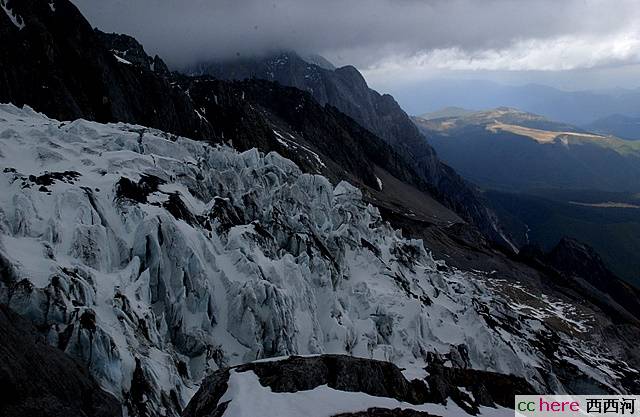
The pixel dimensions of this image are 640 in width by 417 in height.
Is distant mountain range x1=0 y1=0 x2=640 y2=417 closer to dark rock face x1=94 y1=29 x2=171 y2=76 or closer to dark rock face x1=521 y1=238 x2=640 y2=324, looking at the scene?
dark rock face x1=521 y1=238 x2=640 y2=324

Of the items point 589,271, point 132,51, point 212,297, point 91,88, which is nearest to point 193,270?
point 212,297

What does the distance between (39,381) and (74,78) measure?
98.1 metres

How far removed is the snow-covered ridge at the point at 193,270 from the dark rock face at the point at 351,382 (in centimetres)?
499

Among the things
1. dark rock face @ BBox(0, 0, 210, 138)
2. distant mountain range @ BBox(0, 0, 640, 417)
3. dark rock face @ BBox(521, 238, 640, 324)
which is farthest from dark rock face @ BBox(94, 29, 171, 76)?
dark rock face @ BBox(521, 238, 640, 324)

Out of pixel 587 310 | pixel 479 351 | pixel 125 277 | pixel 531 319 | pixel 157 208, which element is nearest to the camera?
pixel 125 277

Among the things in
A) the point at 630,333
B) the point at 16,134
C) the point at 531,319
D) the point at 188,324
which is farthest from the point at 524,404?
the point at 630,333

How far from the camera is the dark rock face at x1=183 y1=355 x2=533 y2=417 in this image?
2200cm

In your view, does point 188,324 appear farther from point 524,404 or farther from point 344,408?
point 524,404

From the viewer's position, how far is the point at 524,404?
34.0 m

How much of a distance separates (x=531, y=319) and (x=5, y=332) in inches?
3421

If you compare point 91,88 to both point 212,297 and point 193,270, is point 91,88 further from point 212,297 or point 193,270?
point 212,297

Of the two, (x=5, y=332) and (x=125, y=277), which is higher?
(x=5, y=332)

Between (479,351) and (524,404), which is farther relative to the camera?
(479,351)

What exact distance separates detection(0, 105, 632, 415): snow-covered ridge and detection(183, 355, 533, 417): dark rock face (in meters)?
4.99
